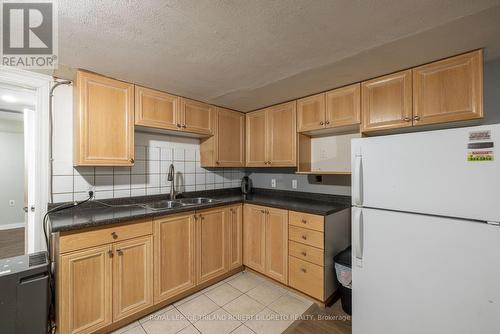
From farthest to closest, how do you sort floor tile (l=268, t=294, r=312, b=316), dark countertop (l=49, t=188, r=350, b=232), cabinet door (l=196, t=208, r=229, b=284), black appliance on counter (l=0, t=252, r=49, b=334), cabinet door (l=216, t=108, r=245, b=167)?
cabinet door (l=216, t=108, r=245, b=167) < cabinet door (l=196, t=208, r=229, b=284) < floor tile (l=268, t=294, r=312, b=316) < dark countertop (l=49, t=188, r=350, b=232) < black appliance on counter (l=0, t=252, r=49, b=334)

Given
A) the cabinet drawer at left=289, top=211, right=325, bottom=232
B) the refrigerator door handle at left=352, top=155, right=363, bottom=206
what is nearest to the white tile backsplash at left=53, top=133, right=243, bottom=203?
the cabinet drawer at left=289, top=211, right=325, bottom=232

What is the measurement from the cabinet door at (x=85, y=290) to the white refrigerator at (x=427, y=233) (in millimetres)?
1890

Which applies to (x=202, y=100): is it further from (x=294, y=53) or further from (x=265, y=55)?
(x=294, y=53)

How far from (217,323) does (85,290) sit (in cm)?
104

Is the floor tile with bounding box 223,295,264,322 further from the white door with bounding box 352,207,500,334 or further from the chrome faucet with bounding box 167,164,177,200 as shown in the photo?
the chrome faucet with bounding box 167,164,177,200

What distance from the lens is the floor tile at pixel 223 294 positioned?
2.02 meters

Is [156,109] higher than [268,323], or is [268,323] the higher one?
[156,109]

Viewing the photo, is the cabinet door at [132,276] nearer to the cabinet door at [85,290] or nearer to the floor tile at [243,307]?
the cabinet door at [85,290]

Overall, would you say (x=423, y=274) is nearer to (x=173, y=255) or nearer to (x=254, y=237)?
(x=254, y=237)

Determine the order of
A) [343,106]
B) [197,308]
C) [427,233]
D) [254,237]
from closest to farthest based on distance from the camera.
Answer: [427,233] < [197,308] < [343,106] < [254,237]

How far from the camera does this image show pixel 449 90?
1.51 metres

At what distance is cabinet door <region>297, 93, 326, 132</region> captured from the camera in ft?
7.28

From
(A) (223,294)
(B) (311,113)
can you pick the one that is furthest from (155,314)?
(B) (311,113)

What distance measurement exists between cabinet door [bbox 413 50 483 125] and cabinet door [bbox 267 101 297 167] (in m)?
1.17
